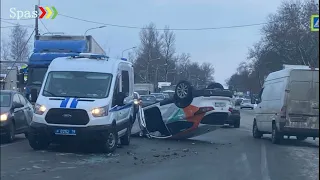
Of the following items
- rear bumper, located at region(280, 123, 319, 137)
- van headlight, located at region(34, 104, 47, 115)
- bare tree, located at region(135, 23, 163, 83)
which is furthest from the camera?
bare tree, located at region(135, 23, 163, 83)

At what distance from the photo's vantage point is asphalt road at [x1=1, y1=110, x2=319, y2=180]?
387 inches

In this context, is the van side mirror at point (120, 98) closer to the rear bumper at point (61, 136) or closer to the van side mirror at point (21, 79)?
the rear bumper at point (61, 136)

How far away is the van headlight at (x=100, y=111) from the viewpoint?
12.7 metres

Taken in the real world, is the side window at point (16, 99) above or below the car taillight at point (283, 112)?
above

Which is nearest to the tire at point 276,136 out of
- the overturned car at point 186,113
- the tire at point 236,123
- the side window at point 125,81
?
the overturned car at point 186,113

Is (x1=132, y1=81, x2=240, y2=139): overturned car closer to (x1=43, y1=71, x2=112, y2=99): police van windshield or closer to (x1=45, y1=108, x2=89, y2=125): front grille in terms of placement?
(x1=43, y1=71, x2=112, y2=99): police van windshield

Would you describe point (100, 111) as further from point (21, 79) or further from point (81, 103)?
point (21, 79)

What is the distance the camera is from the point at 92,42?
22359 millimetres

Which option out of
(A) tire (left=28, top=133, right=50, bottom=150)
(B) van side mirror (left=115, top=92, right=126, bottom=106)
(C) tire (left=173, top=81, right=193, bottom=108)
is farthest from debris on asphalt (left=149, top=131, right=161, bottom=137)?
(A) tire (left=28, top=133, right=50, bottom=150)

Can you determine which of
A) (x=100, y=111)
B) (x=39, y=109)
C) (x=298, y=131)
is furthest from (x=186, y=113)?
(x=39, y=109)

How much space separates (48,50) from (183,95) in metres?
6.37

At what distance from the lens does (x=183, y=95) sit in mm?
18469

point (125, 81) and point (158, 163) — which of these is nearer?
point (158, 163)

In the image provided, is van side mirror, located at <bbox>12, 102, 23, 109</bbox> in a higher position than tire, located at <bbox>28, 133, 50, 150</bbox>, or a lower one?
higher
